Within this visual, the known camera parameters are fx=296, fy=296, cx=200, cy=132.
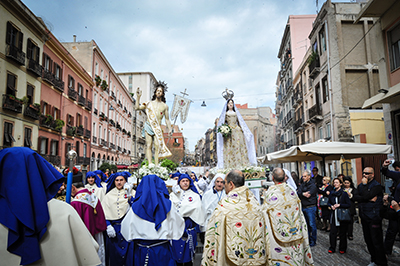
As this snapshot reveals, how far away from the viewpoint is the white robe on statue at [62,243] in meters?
1.92

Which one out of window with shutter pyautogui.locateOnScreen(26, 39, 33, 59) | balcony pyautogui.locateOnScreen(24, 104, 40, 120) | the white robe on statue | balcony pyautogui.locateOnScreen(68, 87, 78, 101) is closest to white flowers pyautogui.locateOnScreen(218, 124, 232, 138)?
the white robe on statue

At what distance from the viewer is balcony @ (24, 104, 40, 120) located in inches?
763

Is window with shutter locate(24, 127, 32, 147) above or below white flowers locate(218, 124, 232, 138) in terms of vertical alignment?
above

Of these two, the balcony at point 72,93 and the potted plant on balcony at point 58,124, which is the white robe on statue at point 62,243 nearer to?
the potted plant on balcony at point 58,124

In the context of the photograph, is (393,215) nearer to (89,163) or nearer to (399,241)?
(399,241)

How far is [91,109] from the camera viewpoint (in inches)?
1276

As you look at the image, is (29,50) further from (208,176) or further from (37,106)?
(208,176)

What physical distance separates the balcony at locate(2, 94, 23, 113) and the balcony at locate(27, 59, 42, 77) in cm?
274

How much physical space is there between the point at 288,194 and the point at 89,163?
29.4 meters

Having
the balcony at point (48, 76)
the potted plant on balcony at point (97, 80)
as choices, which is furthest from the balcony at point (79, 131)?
the potted plant on balcony at point (97, 80)

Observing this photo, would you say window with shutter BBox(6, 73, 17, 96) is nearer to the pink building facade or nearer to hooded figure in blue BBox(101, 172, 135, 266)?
the pink building facade

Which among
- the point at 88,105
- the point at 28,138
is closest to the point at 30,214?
the point at 28,138

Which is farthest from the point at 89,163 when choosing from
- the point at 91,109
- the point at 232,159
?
the point at 232,159

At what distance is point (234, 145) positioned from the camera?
31.9 ft
